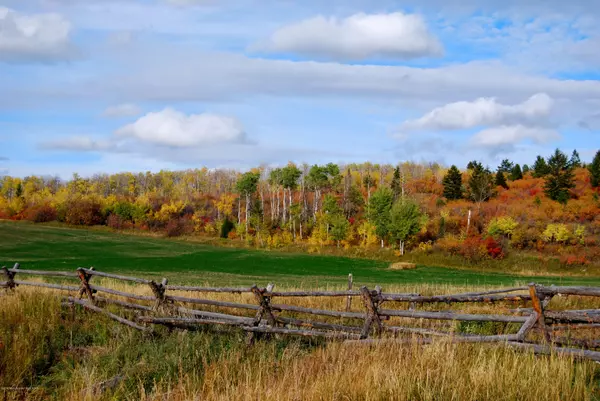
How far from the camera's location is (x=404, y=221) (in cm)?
6344

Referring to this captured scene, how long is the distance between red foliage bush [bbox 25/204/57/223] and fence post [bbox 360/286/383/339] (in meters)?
100.0

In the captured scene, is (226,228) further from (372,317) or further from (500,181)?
(372,317)

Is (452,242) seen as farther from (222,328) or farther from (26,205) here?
(26,205)

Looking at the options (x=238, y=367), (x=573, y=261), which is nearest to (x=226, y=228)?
(x=573, y=261)

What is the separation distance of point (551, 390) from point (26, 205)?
127m

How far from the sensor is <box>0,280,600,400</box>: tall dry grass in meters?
5.20

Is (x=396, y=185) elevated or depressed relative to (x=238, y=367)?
elevated

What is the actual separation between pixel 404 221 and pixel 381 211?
804cm

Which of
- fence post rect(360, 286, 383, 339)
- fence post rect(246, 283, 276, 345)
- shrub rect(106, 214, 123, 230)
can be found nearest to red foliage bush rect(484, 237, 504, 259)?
fence post rect(246, 283, 276, 345)

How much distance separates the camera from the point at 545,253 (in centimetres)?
6056

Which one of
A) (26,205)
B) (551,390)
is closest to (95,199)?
(26,205)

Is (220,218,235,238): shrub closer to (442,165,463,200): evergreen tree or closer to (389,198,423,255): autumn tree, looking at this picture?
(389,198,423,255): autumn tree

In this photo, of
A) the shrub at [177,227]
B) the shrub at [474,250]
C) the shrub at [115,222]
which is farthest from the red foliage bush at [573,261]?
the shrub at [115,222]

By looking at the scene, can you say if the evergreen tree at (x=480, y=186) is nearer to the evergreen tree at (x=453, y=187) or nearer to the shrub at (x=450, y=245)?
the evergreen tree at (x=453, y=187)
